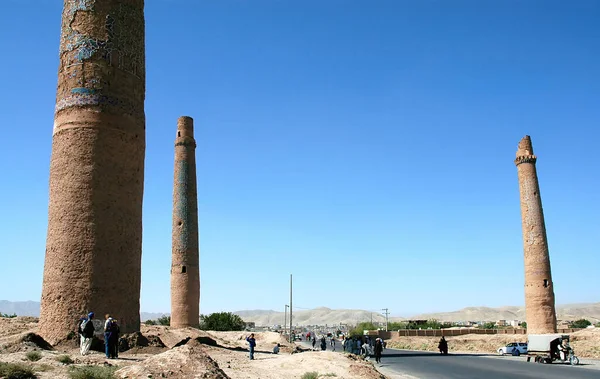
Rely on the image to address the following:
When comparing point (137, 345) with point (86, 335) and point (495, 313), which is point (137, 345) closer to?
point (86, 335)

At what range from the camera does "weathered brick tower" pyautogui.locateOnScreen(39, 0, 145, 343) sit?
1516 centimetres

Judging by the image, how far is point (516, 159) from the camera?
38.7 metres

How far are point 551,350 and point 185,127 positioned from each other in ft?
75.6

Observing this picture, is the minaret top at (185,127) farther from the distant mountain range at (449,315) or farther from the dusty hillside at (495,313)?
the dusty hillside at (495,313)

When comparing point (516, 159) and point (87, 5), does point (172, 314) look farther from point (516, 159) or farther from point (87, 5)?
point (516, 159)

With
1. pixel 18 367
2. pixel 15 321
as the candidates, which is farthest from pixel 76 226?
pixel 15 321

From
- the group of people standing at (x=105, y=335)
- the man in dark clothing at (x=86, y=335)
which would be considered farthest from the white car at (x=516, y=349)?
the man in dark clothing at (x=86, y=335)

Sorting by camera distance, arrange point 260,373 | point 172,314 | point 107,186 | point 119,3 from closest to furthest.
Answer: point 260,373
point 107,186
point 119,3
point 172,314

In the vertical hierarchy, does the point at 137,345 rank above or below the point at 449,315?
above

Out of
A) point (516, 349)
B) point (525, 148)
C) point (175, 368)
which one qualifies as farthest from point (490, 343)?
point (175, 368)

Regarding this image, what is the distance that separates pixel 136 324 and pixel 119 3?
32.4 ft

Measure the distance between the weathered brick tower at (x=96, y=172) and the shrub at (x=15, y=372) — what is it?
528cm

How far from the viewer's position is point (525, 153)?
1508 inches

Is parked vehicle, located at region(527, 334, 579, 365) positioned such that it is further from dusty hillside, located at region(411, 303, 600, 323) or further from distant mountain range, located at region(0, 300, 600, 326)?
dusty hillside, located at region(411, 303, 600, 323)
